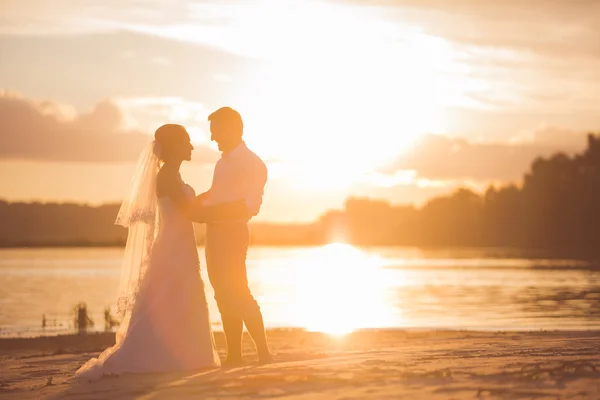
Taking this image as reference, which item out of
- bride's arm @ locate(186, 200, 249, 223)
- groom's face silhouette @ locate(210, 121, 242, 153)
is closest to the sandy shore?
bride's arm @ locate(186, 200, 249, 223)

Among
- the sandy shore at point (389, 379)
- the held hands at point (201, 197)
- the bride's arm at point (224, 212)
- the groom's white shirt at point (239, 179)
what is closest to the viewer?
the sandy shore at point (389, 379)

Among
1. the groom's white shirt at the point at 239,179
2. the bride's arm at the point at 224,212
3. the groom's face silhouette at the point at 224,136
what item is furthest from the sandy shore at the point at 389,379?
the groom's face silhouette at the point at 224,136

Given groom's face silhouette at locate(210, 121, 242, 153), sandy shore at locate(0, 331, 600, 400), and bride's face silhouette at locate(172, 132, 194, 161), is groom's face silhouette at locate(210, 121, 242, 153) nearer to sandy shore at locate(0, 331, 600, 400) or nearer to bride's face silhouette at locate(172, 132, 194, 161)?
bride's face silhouette at locate(172, 132, 194, 161)

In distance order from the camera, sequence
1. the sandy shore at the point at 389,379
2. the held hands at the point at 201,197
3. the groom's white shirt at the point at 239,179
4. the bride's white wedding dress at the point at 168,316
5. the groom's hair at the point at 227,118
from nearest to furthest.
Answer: the sandy shore at the point at 389,379, the bride's white wedding dress at the point at 168,316, the groom's white shirt at the point at 239,179, the groom's hair at the point at 227,118, the held hands at the point at 201,197

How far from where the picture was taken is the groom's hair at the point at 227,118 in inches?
422

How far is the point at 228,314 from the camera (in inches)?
428

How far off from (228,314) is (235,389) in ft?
7.80

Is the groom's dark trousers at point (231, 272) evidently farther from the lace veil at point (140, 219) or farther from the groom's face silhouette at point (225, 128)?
the groom's face silhouette at point (225, 128)

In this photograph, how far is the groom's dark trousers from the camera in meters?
10.6

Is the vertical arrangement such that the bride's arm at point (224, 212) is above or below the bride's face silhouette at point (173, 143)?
below

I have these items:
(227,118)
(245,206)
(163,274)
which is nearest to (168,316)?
(163,274)

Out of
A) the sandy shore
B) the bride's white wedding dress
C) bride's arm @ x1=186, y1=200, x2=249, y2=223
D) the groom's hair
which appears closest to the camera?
the sandy shore

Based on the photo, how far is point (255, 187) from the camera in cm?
1070

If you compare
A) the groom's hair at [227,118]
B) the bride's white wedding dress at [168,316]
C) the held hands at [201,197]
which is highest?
the groom's hair at [227,118]
